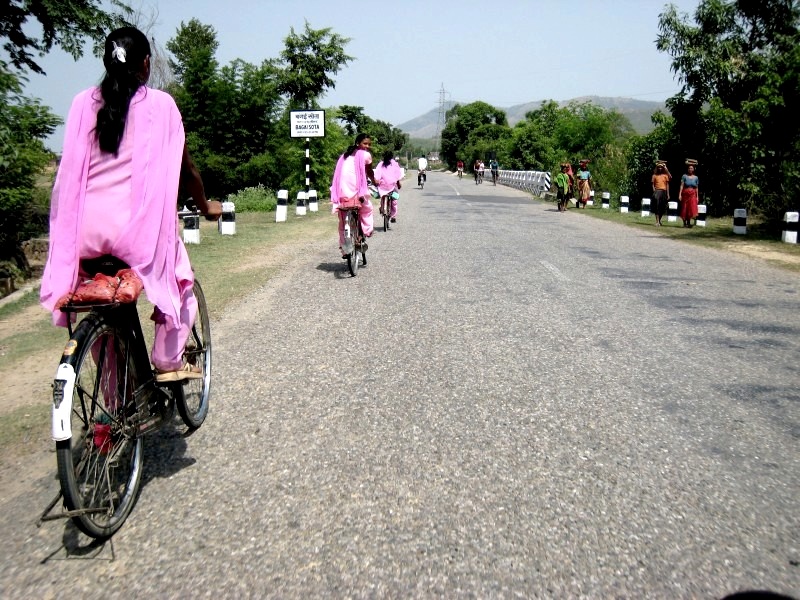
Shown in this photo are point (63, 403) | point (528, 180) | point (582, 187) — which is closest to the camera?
point (63, 403)

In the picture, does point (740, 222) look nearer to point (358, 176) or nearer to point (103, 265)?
point (358, 176)

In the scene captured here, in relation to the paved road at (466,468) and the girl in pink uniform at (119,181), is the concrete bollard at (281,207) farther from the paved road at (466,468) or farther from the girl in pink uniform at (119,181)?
the girl in pink uniform at (119,181)

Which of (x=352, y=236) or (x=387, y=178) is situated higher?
(x=387, y=178)

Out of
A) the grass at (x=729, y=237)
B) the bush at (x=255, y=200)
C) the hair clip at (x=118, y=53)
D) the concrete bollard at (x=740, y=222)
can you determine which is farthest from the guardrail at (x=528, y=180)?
the hair clip at (x=118, y=53)

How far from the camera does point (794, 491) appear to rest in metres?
3.46

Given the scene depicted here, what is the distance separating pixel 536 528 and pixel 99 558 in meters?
1.86

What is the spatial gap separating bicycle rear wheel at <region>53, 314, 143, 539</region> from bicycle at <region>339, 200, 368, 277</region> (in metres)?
6.53

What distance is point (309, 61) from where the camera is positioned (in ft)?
83.7

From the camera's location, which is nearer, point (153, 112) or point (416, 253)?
point (153, 112)

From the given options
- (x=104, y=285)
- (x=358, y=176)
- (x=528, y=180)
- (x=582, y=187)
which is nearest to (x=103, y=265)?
(x=104, y=285)

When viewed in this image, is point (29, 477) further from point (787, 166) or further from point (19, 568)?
point (787, 166)

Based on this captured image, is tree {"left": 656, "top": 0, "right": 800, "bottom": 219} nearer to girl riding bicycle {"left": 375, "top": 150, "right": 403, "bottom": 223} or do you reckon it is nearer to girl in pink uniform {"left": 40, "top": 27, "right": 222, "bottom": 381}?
girl riding bicycle {"left": 375, "top": 150, "right": 403, "bottom": 223}

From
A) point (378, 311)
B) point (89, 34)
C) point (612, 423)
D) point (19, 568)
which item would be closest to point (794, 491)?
point (612, 423)

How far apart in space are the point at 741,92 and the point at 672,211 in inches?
169
